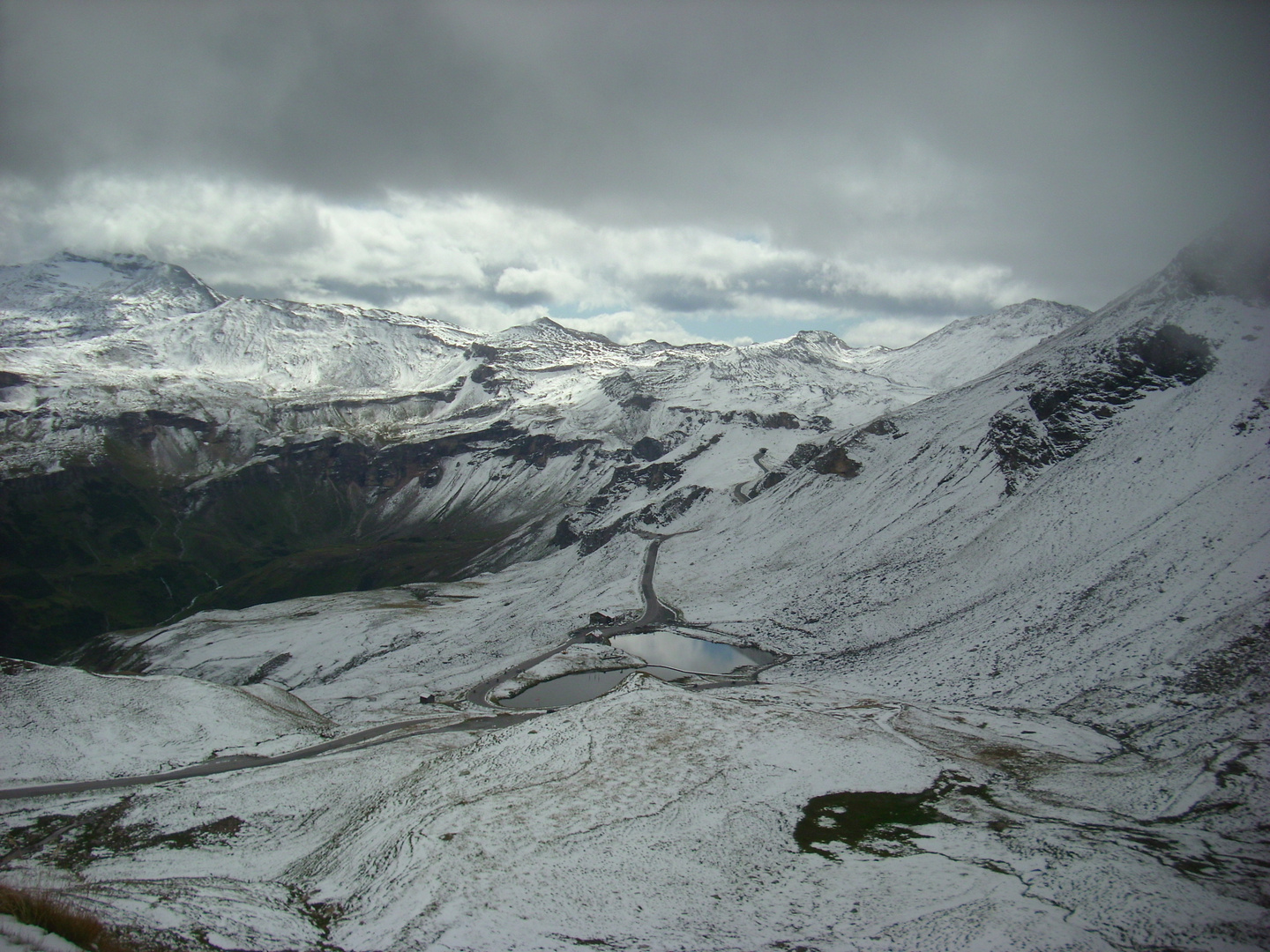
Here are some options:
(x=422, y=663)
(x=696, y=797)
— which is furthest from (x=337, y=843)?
(x=422, y=663)

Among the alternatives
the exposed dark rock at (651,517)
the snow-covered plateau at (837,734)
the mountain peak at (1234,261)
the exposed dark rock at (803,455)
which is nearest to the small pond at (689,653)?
the snow-covered plateau at (837,734)

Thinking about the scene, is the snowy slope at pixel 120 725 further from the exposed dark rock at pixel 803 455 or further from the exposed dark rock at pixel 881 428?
the exposed dark rock at pixel 803 455

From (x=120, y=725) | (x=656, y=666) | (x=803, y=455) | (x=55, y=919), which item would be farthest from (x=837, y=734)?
(x=803, y=455)

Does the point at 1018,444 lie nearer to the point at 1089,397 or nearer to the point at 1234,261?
the point at 1089,397

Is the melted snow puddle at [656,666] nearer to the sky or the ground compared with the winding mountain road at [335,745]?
nearer to the ground

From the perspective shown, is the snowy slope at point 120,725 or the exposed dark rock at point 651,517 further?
the exposed dark rock at point 651,517

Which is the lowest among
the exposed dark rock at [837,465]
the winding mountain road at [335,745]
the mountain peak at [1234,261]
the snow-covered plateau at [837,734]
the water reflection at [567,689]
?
the water reflection at [567,689]

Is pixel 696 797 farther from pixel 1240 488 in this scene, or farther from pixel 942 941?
pixel 1240 488
